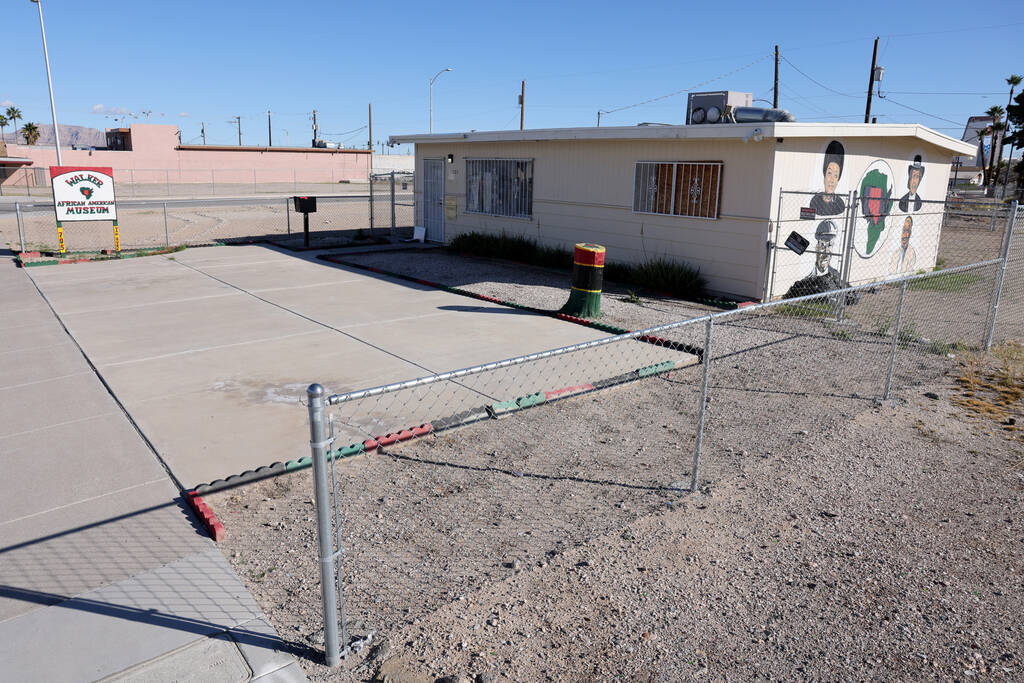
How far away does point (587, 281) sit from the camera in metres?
11.1

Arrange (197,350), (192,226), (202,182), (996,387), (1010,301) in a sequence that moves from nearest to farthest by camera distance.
Answer: 1. (996,387)
2. (197,350)
3. (1010,301)
4. (192,226)
5. (202,182)

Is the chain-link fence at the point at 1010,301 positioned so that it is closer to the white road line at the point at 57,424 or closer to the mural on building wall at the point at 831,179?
the mural on building wall at the point at 831,179

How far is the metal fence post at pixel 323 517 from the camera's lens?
10.5 ft

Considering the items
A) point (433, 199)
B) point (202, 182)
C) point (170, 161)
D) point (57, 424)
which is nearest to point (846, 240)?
point (433, 199)

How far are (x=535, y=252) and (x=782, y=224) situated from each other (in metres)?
5.64

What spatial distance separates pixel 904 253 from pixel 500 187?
9242 millimetres

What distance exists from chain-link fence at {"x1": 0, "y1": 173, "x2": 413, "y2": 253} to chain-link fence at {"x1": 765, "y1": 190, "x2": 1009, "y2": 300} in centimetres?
983

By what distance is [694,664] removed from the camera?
3.68m

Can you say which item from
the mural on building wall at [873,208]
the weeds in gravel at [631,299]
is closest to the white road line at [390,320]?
the weeds in gravel at [631,299]

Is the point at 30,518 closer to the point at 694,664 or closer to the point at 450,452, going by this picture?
the point at 450,452

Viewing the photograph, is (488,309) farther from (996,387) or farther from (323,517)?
(323,517)

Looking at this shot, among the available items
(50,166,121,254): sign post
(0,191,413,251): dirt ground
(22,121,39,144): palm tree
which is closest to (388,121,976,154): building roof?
(0,191,413,251): dirt ground

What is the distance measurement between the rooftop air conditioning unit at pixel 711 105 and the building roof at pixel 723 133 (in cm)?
163

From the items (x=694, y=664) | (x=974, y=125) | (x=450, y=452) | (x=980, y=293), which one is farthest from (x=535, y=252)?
(x=974, y=125)
